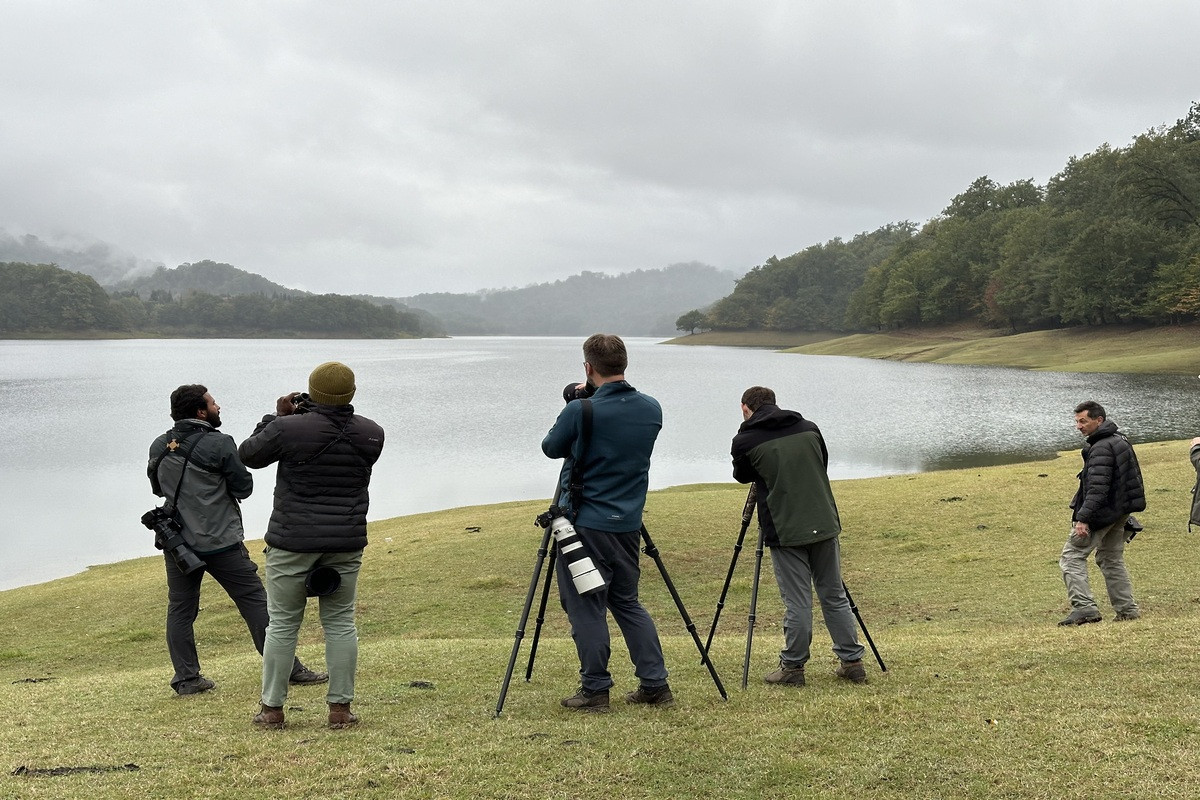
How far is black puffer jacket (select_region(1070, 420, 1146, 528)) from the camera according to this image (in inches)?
380

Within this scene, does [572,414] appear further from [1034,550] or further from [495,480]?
[495,480]

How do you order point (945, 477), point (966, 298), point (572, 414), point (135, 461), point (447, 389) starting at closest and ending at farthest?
point (572, 414) < point (945, 477) < point (135, 461) < point (447, 389) < point (966, 298)

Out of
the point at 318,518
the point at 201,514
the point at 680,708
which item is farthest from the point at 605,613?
the point at 201,514

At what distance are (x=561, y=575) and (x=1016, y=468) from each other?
A: 22734 millimetres

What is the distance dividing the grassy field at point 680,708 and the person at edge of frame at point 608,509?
1.27 ft

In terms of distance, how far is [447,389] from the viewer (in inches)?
2990

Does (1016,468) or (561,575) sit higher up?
(561,575)

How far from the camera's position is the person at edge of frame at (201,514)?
26.4 feet

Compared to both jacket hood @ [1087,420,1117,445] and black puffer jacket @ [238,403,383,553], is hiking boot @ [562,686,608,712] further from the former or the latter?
jacket hood @ [1087,420,1117,445]

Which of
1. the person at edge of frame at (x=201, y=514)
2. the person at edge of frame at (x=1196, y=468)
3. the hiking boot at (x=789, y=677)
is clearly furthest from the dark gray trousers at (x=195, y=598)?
the person at edge of frame at (x=1196, y=468)

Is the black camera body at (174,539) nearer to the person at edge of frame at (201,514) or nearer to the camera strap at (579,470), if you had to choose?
the person at edge of frame at (201,514)

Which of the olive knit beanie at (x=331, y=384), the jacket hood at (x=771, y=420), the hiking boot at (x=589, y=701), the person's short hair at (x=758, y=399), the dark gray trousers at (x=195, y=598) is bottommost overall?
the hiking boot at (x=589, y=701)

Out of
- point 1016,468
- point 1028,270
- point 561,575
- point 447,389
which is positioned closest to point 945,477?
point 1016,468

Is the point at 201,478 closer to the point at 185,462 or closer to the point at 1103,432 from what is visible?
the point at 185,462
